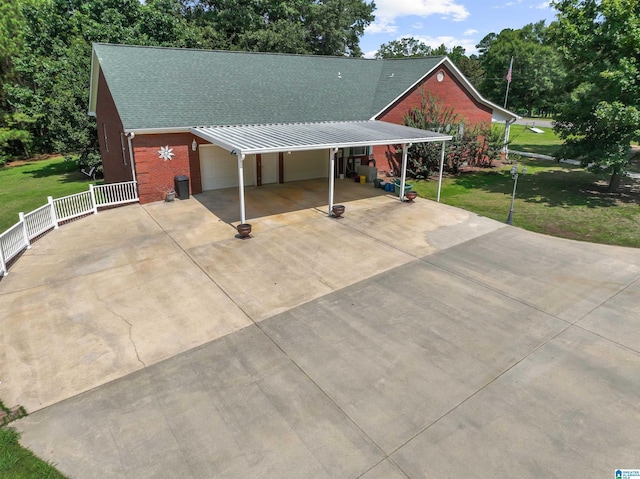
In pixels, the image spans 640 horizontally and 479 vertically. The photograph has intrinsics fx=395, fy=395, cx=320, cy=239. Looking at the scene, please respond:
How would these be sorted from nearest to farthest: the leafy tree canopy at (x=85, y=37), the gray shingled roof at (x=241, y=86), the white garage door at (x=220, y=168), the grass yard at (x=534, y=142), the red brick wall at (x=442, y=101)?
the gray shingled roof at (x=241, y=86)
the white garage door at (x=220, y=168)
the red brick wall at (x=442, y=101)
the leafy tree canopy at (x=85, y=37)
the grass yard at (x=534, y=142)

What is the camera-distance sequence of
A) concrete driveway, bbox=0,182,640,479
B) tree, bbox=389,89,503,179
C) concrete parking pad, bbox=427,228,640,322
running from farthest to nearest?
tree, bbox=389,89,503,179, concrete parking pad, bbox=427,228,640,322, concrete driveway, bbox=0,182,640,479

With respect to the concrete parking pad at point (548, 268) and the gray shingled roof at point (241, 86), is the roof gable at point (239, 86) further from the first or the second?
the concrete parking pad at point (548, 268)

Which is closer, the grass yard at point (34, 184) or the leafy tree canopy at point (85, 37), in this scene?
the grass yard at point (34, 184)

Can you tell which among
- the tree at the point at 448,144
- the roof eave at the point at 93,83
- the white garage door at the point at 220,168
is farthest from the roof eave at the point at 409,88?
the roof eave at the point at 93,83

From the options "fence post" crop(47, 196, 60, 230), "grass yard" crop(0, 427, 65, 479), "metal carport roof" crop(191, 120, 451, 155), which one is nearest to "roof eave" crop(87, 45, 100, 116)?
"metal carport roof" crop(191, 120, 451, 155)

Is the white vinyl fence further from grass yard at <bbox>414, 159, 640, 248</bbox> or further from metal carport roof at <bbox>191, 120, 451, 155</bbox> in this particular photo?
grass yard at <bbox>414, 159, 640, 248</bbox>

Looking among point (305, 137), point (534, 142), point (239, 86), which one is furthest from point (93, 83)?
point (534, 142)

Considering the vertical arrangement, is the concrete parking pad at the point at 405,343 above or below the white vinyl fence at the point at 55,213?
below
